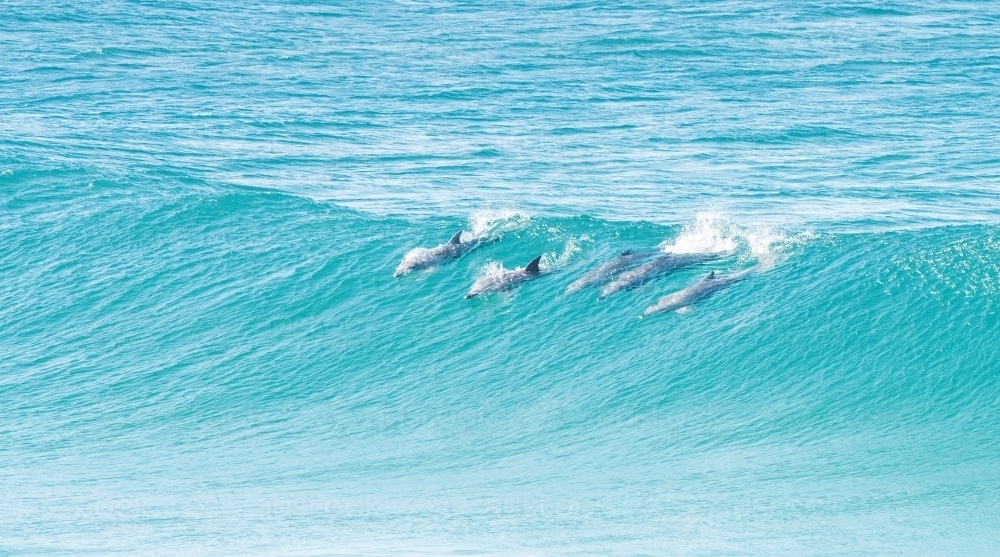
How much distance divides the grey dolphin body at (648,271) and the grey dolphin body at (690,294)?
3.30 ft

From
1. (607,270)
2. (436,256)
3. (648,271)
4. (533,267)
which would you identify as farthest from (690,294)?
(436,256)

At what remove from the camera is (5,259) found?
38.8 m

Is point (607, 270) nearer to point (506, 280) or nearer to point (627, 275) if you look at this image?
point (627, 275)

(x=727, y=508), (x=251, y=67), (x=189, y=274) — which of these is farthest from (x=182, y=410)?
(x=251, y=67)

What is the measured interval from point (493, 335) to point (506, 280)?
184 centimetres

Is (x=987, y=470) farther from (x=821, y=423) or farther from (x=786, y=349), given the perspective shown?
(x=786, y=349)

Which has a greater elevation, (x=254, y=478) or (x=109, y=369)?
(x=109, y=369)

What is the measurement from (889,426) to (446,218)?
16447mm

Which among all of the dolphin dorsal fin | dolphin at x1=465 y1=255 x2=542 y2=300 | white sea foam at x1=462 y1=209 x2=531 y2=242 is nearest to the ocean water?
white sea foam at x1=462 y1=209 x2=531 y2=242

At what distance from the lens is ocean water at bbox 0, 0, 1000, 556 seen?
2547 cm

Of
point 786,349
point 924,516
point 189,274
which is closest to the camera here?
point 924,516

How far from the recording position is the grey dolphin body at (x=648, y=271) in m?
33.0

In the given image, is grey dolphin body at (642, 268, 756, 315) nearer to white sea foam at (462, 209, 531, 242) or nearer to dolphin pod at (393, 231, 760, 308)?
dolphin pod at (393, 231, 760, 308)

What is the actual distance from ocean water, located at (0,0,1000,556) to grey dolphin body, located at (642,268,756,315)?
333 mm
